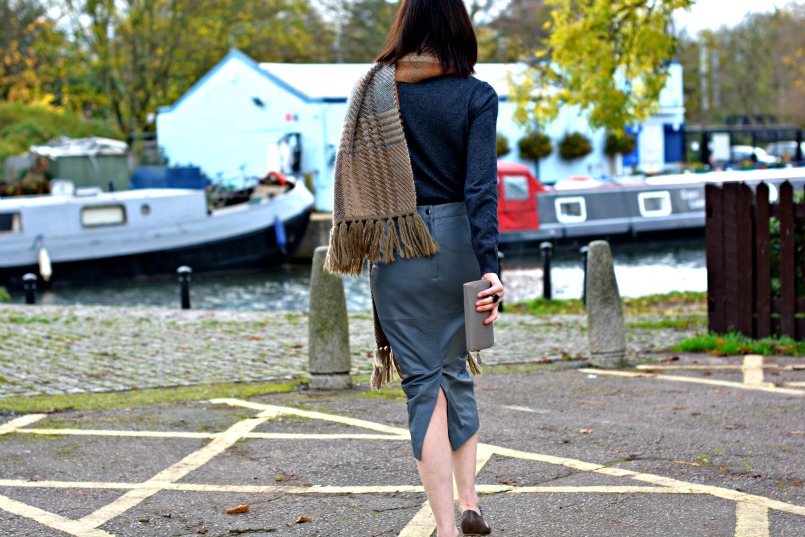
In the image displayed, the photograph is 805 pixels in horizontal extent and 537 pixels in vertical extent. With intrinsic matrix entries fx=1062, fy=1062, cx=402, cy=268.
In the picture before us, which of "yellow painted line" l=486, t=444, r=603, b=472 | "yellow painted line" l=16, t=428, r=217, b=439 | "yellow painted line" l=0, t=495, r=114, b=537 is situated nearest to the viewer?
"yellow painted line" l=0, t=495, r=114, b=537

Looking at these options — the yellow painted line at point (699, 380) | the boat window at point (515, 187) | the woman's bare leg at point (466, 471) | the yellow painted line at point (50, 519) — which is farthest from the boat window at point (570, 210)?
the woman's bare leg at point (466, 471)

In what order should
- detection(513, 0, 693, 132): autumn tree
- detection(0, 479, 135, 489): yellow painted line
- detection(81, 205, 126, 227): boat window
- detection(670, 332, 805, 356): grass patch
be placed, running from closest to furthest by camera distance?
detection(0, 479, 135, 489): yellow painted line → detection(670, 332, 805, 356): grass patch → detection(513, 0, 693, 132): autumn tree → detection(81, 205, 126, 227): boat window

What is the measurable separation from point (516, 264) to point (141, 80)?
23.0 metres

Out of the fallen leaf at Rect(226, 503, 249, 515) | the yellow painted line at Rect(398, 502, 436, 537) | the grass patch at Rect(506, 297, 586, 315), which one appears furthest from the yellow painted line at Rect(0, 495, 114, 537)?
the grass patch at Rect(506, 297, 586, 315)

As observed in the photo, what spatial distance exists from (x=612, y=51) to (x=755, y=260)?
17.3ft

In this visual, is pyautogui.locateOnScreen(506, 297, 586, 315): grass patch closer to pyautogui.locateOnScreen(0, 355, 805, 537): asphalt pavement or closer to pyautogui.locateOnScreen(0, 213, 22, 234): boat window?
pyautogui.locateOnScreen(0, 355, 805, 537): asphalt pavement

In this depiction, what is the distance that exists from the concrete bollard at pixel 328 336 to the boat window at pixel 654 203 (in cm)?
2645

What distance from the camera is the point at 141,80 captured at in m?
45.0

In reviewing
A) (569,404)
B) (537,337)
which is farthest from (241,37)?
(569,404)

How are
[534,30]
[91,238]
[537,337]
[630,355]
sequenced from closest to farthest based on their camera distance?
[630,355] → [537,337] → [91,238] → [534,30]

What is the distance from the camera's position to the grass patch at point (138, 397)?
23.7ft

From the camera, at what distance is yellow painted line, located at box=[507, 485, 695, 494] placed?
4.79 m

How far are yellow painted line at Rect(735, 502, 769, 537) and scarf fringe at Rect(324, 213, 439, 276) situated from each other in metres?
1.69

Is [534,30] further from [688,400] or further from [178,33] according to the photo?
[688,400]
